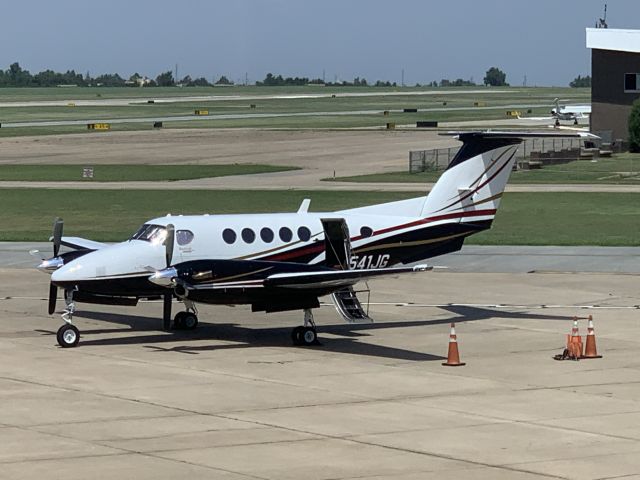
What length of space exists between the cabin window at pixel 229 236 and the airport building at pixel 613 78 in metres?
74.2

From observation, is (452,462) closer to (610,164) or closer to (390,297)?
(390,297)

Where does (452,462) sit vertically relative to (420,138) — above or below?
below

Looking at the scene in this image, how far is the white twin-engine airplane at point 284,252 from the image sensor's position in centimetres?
2745

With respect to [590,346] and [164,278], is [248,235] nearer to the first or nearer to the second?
[164,278]

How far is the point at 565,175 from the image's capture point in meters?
77.4

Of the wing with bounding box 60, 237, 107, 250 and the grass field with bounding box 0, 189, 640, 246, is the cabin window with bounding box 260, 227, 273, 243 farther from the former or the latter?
the grass field with bounding box 0, 189, 640, 246

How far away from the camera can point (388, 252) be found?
102ft

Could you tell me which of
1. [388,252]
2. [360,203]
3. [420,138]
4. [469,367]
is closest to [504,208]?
[360,203]

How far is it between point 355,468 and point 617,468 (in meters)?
3.65

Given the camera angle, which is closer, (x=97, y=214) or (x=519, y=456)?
(x=519, y=456)

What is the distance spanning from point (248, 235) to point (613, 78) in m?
75.6

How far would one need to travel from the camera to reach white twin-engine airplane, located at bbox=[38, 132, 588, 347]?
2745cm

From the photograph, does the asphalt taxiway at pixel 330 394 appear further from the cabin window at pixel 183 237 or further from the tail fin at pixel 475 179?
the tail fin at pixel 475 179

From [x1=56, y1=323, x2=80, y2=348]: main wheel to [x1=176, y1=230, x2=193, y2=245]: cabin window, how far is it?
305 cm
